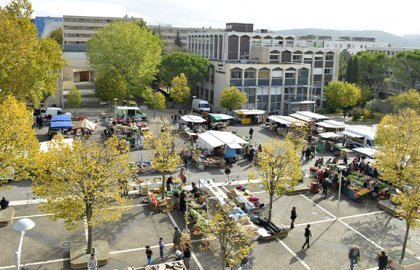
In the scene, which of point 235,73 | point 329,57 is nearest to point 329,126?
point 235,73

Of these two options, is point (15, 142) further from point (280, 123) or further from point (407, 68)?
point (407, 68)

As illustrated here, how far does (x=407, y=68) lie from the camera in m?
67.8

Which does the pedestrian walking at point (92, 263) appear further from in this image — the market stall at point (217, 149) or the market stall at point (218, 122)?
the market stall at point (218, 122)

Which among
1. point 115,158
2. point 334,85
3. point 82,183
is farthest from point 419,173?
point 334,85

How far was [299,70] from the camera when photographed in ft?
200

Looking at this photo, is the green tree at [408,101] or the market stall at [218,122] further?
the green tree at [408,101]

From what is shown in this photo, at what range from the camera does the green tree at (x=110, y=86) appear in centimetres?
5031

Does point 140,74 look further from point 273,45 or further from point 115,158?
point 115,158

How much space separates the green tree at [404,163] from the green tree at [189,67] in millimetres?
33835

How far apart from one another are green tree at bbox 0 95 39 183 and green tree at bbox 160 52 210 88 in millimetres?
38390

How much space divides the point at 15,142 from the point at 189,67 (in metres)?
39.8

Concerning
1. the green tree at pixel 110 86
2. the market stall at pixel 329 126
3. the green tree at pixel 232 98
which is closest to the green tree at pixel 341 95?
the market stall at pixel 329 126

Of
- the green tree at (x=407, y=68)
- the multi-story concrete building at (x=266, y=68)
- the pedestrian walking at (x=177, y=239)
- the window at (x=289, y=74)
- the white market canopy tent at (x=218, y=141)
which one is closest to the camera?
the pedestrian walking at (x=177, y=239)

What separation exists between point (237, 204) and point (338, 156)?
55.3 feet
